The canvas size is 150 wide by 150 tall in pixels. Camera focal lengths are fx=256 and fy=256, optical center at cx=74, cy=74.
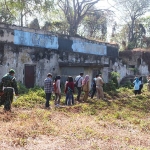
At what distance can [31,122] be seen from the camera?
7684 millimetres

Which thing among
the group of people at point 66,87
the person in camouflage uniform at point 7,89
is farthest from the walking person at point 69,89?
the person in camouflage uniform at point 7,89

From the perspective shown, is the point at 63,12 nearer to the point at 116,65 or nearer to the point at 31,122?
the point at 116,65

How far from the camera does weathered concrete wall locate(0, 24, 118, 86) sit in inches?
667

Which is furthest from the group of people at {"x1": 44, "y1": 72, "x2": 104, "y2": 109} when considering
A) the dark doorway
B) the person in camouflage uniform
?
the dark doorway

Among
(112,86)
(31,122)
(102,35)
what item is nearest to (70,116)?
A: (31,122)

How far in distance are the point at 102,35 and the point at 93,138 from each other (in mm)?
34304

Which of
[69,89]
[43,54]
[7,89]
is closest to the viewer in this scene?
[7,89]

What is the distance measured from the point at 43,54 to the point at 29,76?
1.91 m

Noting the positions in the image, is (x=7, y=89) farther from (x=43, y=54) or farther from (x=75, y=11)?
(x=75, y=11)

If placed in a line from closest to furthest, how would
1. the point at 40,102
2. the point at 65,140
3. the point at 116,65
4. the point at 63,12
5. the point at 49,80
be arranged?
the point at 65,140, the point at 49,80, the point at 40,102, the point at 116,65, the point at 63,12

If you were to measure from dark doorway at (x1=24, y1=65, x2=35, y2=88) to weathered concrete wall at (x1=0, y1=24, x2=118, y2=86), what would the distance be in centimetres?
10

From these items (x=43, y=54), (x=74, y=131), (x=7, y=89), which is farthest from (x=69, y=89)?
(x=43, y=54)

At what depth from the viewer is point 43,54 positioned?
61.1 ft

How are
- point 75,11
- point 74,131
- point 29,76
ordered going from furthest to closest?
point 75,11
point 29,76
point 74,131
